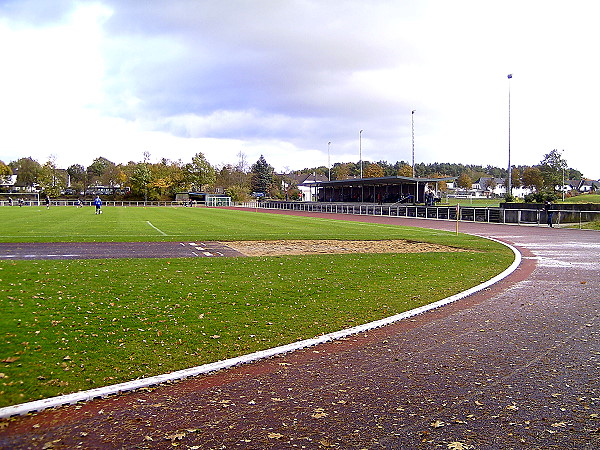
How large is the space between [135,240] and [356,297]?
49.7ft

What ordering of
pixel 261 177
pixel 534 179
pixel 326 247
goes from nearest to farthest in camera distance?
pixel 326 247, pixel 534 179, pixel 261 177

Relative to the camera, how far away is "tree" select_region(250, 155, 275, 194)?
15162 cm

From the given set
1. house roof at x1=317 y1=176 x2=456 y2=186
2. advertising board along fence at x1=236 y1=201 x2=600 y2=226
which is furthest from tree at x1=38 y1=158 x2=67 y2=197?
advertising board along fence at x1=236 y1=201 x2=600 y2=226

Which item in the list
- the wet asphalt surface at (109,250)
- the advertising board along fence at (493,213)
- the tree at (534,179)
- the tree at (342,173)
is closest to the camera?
the wet asphalt surface at (109,250)

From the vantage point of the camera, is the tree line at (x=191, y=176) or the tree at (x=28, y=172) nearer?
the tree line at (x=191, y=176)

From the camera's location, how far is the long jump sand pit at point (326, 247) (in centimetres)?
1928

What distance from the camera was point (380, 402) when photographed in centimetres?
519

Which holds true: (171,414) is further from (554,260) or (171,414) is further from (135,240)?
(135,240)

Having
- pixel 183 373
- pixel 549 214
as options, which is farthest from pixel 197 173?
pixel 183 373

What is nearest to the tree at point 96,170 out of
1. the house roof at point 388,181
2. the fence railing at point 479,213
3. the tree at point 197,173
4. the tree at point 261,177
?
the tree at point 197,173

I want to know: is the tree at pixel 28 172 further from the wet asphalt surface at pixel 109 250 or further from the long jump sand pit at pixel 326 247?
the long jump sand pit at pixel 326 247

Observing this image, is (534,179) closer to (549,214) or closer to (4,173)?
(549,214)

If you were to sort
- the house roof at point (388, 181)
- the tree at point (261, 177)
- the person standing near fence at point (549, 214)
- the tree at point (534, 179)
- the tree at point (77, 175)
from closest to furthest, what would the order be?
the person standing near fence at point (549, 214)
the house roof at point (388, 181)
the tree at point (534, 179)
the tree at point (261, 177)
the tree at point (77, 175)

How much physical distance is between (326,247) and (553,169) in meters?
85.5
